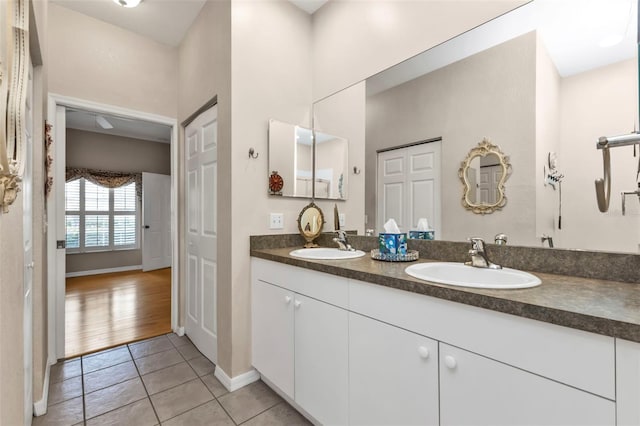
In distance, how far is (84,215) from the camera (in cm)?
523

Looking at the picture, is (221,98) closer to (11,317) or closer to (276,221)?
(276,221)

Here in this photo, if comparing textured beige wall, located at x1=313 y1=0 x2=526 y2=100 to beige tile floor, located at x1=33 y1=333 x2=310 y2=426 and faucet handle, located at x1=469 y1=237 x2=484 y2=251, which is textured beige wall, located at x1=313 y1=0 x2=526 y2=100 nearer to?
faucet handle, located at x1=469 y1=237 x2=484 y2=251

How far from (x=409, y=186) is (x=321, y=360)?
3.46 ft

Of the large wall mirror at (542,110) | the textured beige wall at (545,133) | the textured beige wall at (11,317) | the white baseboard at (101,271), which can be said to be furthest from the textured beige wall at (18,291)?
the white baseboard at (101,271)

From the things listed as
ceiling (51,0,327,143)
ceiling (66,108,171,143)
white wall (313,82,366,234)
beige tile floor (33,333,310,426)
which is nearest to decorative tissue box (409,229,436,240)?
white wall (313,82,366,234)

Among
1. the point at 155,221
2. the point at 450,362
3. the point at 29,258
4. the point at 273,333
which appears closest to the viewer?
the point at 450,362

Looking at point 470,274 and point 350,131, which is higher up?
point 350,131

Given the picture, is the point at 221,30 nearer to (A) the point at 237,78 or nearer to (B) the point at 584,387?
(A) the point at 237,78

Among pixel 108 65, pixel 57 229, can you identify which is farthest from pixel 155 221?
pixel 108 65

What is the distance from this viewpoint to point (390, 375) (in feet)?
3.65

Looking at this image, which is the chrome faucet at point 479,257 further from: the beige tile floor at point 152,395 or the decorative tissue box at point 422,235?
the beige tile floor at point 152,395

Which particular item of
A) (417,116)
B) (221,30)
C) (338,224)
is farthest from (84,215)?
(417,116)

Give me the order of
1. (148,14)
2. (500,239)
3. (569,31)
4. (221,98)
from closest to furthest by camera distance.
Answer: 1. (569,31)
2. (500,239)
3. (221,98)
4. (148,14)

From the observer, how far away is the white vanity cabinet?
4.34 feet
